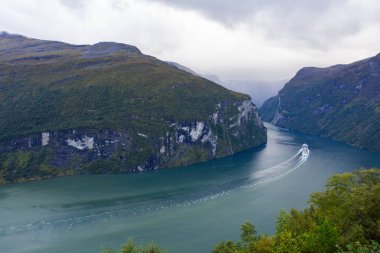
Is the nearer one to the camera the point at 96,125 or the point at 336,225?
the point at 336,225

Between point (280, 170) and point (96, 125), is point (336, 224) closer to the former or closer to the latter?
point (280, 170)

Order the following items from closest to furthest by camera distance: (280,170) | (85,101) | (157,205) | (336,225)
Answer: (336,225) < (157,205) < (280,170) < (85,101)

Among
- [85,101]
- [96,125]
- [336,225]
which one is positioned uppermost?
[85,101]

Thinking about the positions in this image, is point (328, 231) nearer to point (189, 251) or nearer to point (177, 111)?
point (189, 251)

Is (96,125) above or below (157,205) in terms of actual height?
above

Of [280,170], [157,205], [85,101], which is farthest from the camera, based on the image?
[85,101]

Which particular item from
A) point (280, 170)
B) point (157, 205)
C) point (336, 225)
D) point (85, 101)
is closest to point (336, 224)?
point (336, 225)

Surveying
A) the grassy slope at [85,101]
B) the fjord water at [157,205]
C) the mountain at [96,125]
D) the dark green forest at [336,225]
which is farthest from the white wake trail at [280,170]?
the dark green forest at [336,225]
